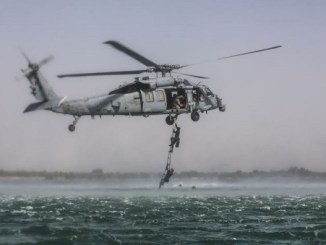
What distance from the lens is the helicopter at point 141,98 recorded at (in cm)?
3966

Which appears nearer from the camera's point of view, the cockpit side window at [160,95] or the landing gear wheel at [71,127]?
the landing gear wheel at [71,127]

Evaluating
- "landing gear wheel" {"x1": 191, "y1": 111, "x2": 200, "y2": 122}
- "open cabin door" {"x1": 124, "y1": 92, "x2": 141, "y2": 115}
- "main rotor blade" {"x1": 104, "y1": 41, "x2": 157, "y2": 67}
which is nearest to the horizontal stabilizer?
"open cabin door" {"x1": 124, "y1": 92, "x2": 141, "y2": 115}

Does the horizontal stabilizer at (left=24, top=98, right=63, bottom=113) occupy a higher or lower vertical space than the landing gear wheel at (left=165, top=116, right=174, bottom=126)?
higher

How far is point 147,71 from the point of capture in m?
43.6

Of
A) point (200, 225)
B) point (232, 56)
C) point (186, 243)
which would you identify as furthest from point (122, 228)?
point (232, 56)

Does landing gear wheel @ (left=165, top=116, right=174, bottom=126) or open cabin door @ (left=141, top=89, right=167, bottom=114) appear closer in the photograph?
open cabin door @ (left=141, top=89, right=167, bottom=114)

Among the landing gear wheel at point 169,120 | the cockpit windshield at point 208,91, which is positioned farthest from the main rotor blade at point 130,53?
the cockpit windshield at point 208,91

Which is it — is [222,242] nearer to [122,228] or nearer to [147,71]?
[122,228]

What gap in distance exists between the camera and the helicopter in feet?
130

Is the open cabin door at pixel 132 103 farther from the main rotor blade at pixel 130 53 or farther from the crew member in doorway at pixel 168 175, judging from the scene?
the crew member in doorway at pixel 168 175

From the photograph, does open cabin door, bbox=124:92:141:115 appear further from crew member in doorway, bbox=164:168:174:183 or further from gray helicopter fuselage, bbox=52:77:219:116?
crew member in doorway, bbox=164:168:174:183

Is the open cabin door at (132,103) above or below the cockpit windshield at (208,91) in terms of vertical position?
below

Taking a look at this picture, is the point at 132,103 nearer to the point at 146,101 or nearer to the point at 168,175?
the point at 146,101

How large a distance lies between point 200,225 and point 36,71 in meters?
21.6
